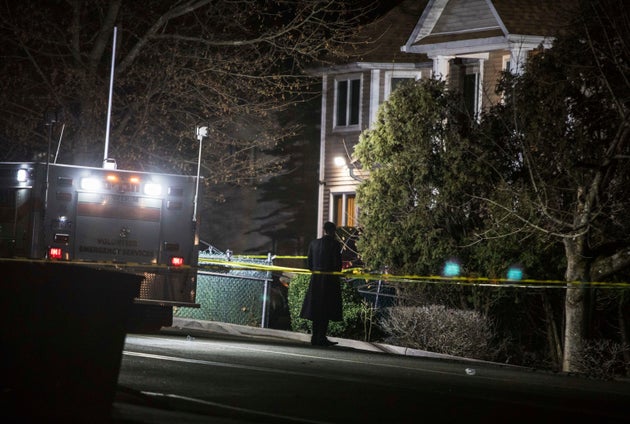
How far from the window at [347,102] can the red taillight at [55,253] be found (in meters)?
17.5

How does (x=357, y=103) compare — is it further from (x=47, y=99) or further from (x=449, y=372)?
(x=449, y=372)

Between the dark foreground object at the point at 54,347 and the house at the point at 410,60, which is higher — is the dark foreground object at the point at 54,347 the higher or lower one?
A: the lower one

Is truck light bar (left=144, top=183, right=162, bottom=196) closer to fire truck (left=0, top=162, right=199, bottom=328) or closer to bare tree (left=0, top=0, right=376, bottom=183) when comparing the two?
fire truck (left=0, top=162, right=199, bottom=328)

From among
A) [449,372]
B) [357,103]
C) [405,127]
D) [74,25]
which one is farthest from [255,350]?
[357,103]

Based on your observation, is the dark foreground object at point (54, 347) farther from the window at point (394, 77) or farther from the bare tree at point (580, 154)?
the window at point (394, 77)

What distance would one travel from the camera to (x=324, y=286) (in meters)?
18.3

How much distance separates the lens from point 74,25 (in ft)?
85.7

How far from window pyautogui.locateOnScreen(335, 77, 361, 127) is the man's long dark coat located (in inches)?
649

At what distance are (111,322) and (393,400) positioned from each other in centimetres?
362

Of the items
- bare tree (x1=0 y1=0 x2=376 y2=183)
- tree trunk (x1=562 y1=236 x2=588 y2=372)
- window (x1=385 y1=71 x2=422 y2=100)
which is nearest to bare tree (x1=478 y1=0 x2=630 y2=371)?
tree trunk (x1=562 y1=236 x2=588 y2=372)

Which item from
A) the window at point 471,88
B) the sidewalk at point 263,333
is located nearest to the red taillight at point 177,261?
the sidewalk at point 263,333

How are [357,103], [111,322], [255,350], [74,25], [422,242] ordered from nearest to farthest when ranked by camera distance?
[111,322] < [255,350] < [422,242] < [74,25] < [357,103]

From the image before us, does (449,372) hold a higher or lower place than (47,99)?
lower

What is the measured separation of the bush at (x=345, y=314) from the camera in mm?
20156
